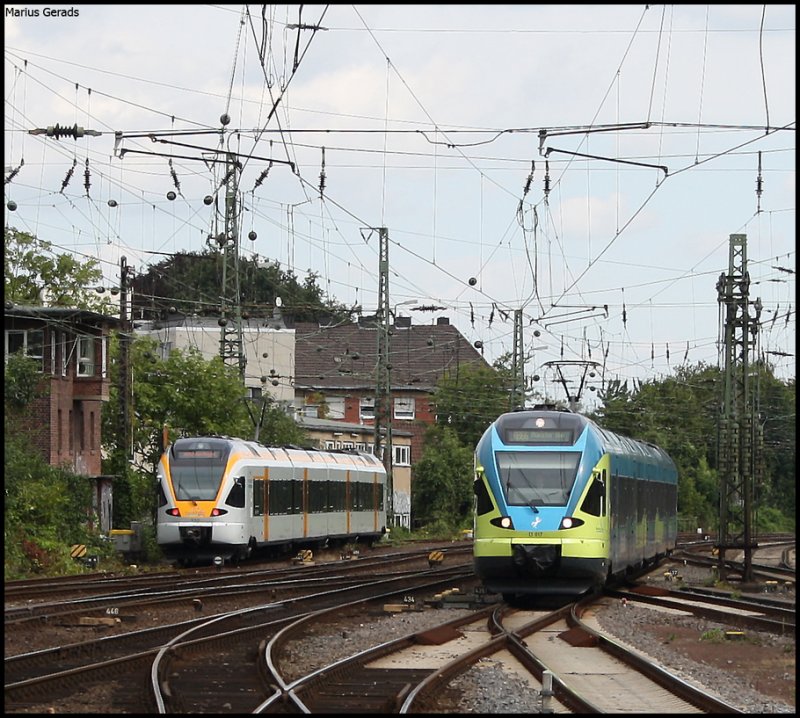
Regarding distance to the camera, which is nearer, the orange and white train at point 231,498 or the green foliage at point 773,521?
the orange and white train at point 231,498

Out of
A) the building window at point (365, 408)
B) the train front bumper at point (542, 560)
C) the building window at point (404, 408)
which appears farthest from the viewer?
the building window at point (365, 408)

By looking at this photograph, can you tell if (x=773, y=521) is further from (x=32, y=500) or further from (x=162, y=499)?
(x=32, y=500)

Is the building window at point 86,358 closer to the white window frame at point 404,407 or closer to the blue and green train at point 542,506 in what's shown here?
the blue and green train at point 542,506

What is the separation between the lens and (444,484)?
64.9 m

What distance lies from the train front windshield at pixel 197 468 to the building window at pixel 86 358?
15.6 m

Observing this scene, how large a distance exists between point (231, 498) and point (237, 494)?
21cm

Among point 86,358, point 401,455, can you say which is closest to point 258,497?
point 86,358

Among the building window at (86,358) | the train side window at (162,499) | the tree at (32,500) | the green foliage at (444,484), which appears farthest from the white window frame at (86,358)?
the green foliage at (444,484)

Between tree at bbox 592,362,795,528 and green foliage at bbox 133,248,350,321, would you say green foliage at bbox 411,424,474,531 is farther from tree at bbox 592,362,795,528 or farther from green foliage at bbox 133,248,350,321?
green foliage at bbox 133,248,350,321

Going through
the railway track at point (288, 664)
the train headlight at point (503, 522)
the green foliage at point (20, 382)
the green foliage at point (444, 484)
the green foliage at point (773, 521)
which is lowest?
the green foliage at point (773, 521)

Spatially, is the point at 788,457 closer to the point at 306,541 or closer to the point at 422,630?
the point at 306,541

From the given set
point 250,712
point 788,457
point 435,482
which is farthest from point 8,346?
point 788,457

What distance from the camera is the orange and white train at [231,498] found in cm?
3338

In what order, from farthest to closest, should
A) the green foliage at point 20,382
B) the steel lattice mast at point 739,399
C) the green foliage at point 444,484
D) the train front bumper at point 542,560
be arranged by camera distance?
the green foliage at point 444,484 → the green foliage at point 20,382 → the steel lattice mast at point 739,399 → the train front bumper at point 542,560
